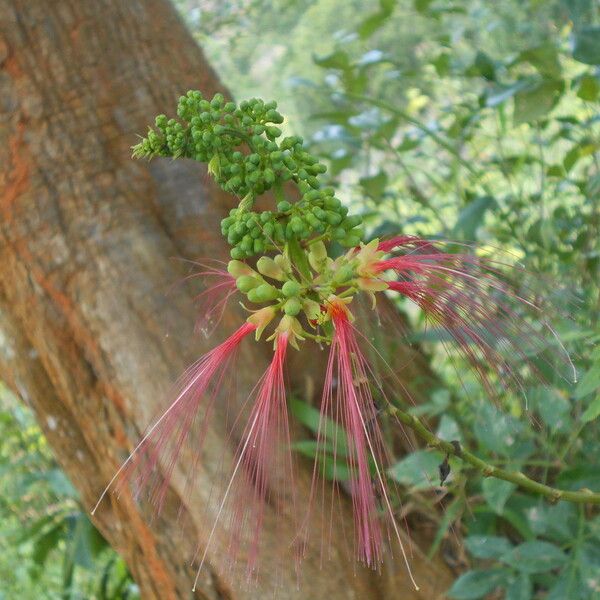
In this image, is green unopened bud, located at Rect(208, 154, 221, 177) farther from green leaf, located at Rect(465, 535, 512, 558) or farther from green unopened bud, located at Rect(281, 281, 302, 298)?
green leaf, located at Rect(465, 535, 512, 558)

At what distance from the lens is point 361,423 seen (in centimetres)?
71

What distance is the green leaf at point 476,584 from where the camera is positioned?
1184mm

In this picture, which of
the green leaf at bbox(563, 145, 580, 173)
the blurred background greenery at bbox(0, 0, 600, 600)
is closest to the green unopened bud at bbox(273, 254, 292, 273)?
the blurred background greenery at bbox(0, 0, 600, 600)

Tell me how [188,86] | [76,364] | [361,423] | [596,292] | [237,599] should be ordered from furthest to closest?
1. [596,292]
2. [188,86]
3. [76,364]
4. [237,599]
5. [361,423]

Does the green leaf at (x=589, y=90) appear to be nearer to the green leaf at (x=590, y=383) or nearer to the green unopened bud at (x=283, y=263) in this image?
the green leaf at (x=590, y=383)

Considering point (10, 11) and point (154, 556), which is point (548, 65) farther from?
point (154, 556)

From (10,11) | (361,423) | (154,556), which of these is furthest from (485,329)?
(10,11)

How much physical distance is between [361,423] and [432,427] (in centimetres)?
98

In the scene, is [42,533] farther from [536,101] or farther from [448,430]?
[536,101]

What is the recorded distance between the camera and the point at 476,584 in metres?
1.19

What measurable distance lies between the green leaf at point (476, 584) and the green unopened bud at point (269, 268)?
675 mm

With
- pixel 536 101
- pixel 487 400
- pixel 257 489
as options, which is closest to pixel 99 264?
pixel 257 489

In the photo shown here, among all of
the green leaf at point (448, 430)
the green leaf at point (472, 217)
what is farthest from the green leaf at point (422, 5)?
the green leaf at point (448, 430)

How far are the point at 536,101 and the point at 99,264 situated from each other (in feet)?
2.49
